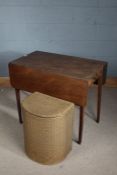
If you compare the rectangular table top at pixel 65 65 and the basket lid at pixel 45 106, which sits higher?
the rectangular table top at pixel 65 65

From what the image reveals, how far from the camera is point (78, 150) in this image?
203 centimetres

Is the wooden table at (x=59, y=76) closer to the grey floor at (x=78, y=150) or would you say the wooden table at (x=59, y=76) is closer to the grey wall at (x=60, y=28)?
the grey floor at (x=78, y=150)

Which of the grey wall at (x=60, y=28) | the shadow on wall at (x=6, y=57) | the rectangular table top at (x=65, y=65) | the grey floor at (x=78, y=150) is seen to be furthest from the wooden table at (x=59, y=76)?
the shadow on wall at (x=6, y=57)

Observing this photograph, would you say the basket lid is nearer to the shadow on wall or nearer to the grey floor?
the grey floor

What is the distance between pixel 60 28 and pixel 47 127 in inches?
61.2

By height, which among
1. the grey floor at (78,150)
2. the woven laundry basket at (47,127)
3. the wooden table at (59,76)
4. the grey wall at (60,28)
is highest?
the grey wall at (60,28)

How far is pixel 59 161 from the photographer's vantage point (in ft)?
6.23

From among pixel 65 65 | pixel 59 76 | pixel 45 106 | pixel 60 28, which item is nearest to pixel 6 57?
pixel 60 28

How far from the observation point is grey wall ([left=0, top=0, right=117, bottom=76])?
2.72m

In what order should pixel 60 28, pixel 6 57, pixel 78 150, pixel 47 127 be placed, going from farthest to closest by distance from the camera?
pixel 6 57 < pixel 60 28 < pixel 78 150 < pixel 47 127

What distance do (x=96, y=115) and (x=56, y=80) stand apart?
0.85 meters

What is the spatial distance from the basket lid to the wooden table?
10 cm

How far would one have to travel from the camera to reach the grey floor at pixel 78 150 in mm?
1828

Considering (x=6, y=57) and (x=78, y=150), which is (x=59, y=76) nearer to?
(x=78, y=150)
